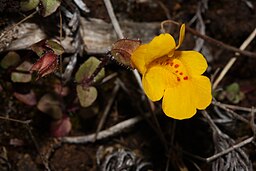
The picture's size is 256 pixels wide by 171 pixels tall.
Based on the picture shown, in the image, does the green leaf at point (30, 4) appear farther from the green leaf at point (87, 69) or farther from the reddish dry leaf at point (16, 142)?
the reddish dry leaf at point (16, 142)

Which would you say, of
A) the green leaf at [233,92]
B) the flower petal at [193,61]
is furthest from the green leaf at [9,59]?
the green leaf at [233,92]

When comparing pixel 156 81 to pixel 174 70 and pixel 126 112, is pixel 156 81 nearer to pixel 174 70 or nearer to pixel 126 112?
pixel 174 70

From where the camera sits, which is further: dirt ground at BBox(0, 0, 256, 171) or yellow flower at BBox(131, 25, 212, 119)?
dirt ground at BBox(0, 0, 256, 171)

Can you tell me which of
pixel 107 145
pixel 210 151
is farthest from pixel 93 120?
pixel 210 151

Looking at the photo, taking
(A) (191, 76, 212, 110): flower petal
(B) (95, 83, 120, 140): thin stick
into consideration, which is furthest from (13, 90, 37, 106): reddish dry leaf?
(A) (191, 76, 212, 110): flower petal

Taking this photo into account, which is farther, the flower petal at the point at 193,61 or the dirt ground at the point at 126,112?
the dirt ground at the point at 126,112

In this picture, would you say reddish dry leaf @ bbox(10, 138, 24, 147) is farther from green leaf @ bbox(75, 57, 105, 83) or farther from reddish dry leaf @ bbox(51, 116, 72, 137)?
green leaf @ bbox(75, 57, 105, 83)

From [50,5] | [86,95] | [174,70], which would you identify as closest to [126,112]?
[86,95]
